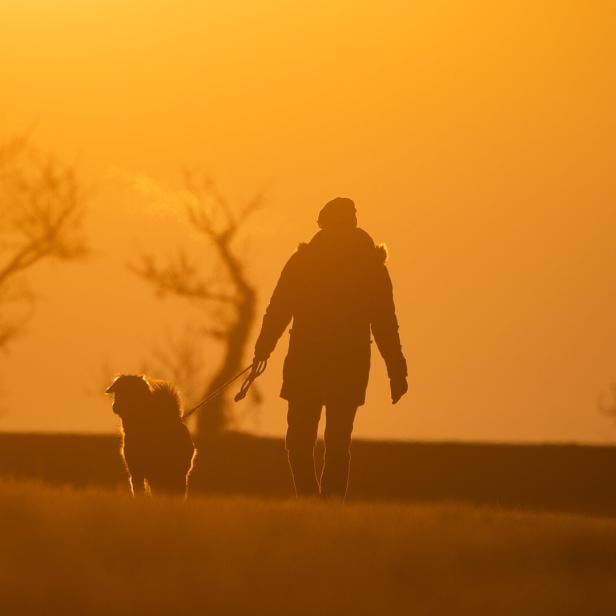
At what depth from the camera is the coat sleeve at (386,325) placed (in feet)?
45.2

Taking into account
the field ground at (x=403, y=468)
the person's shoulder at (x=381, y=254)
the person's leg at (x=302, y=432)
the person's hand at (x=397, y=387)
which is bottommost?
the field ground at (x=403, y=468)

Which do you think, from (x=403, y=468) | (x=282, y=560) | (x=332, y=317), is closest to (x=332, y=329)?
(x=332, y=317)

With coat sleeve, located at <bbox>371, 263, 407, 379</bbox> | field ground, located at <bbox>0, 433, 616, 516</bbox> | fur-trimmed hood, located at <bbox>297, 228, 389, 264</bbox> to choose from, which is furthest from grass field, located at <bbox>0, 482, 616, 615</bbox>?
field ground, located at <bbox>0, 433, 616, 516</bbox>

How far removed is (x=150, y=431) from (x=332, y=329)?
6.02 ft

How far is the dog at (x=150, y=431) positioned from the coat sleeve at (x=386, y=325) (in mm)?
1895

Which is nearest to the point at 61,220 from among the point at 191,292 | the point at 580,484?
the point at 191,292

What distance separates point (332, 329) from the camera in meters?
13.7

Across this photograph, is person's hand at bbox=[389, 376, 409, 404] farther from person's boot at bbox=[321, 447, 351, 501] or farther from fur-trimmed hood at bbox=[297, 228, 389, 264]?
fur-trimmed hood at bbox=[297, 228, 389, 264]

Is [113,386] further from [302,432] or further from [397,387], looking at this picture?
[397,387]

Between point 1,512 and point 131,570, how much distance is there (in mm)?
1670

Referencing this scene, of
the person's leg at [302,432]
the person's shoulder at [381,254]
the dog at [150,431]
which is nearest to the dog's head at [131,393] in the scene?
the dog at [150,431]

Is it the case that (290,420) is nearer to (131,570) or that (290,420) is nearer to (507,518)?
(507,518)

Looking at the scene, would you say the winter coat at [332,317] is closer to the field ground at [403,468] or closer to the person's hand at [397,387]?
the person's hand at [397,387]

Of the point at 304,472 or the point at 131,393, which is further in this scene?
the point at 131,393
